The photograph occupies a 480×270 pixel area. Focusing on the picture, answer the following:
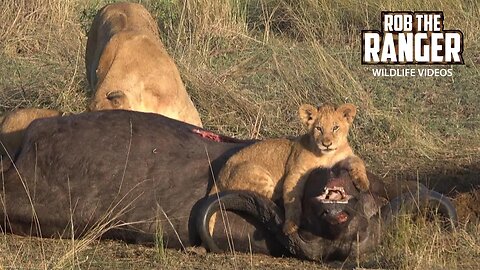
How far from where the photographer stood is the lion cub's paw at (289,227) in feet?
19.4

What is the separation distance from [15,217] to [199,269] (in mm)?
1172

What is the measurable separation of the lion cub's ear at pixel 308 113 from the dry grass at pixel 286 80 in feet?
2.34

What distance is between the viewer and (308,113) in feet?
20.2

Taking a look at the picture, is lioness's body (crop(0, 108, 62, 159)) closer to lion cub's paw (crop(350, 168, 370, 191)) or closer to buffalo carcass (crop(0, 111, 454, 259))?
buffalo carcass (crop(0, 111, 454, 259))

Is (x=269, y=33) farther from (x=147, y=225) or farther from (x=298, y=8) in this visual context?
(x=147, y=225)

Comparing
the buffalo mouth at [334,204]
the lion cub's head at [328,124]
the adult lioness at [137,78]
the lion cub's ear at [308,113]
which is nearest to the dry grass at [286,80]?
the buffalo mouth at [334,204]

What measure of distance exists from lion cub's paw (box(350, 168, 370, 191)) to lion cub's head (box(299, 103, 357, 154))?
0.16m

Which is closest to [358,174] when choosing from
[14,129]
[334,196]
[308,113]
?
[334,196]

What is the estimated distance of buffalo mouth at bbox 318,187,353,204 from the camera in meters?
5.75

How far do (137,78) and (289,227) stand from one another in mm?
2166

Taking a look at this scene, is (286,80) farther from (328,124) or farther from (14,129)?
(328,124)

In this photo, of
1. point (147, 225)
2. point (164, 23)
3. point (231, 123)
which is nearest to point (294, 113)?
point (231, 123)

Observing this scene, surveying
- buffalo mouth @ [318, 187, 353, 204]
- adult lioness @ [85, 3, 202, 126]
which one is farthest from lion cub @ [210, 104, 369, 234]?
adult lioness @ [85, 3, 202, 126]

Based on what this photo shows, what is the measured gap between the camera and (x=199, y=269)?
5770 mm
